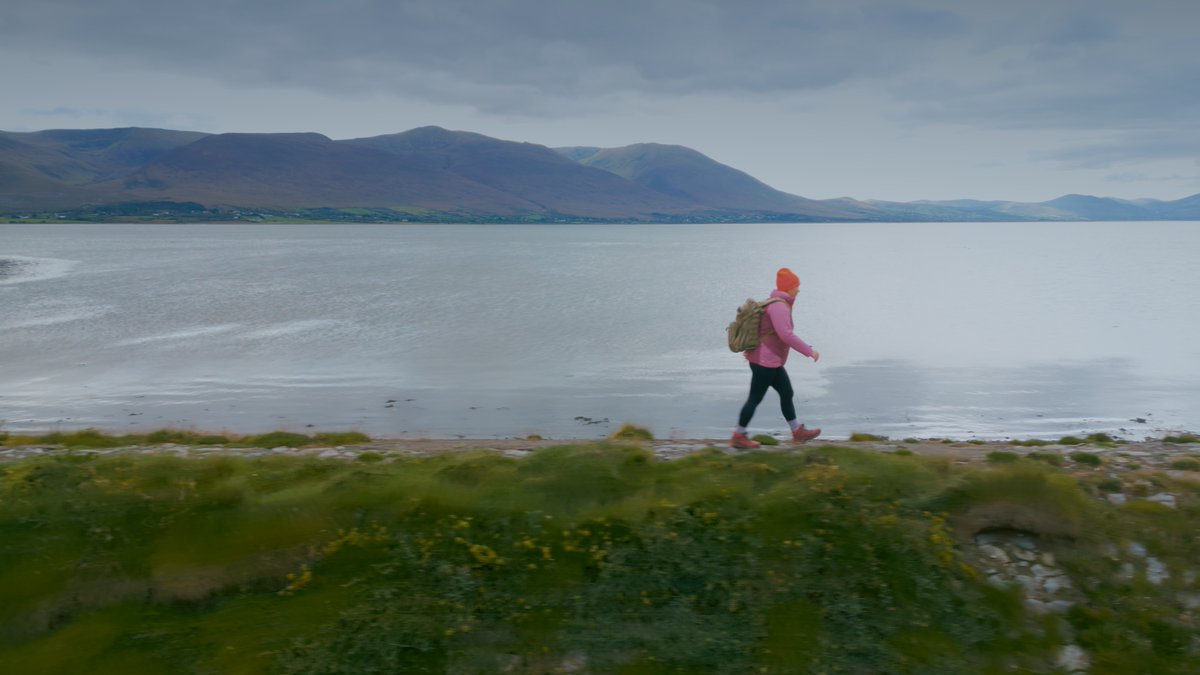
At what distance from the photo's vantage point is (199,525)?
8.21 m

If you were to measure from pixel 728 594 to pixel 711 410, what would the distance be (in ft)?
53.5

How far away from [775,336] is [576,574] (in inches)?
224

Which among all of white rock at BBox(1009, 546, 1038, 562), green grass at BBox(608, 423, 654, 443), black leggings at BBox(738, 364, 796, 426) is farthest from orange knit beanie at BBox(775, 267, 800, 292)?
white rock at BBox(1009, 546, 1038, 562)

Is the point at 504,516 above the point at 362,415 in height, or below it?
above

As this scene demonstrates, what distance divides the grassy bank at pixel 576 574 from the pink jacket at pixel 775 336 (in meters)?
2.79

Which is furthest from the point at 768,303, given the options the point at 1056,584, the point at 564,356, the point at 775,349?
the point at 564,356

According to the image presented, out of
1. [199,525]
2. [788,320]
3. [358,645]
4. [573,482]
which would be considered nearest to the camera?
[358,645]

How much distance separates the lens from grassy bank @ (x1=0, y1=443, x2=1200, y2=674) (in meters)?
6.85

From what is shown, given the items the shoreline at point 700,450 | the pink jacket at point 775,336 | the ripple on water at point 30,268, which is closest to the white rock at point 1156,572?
the shoreline at point 700,450

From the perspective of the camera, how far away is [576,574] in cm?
759

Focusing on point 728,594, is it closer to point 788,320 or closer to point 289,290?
point 788,320

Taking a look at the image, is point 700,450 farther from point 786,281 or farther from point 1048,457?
point 1048,457

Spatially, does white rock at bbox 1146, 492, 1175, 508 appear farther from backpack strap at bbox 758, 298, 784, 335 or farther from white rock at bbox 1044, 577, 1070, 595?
backpack strap at bbox 758, 298, 784, 335

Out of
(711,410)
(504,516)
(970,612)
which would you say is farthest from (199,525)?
(711,410)
